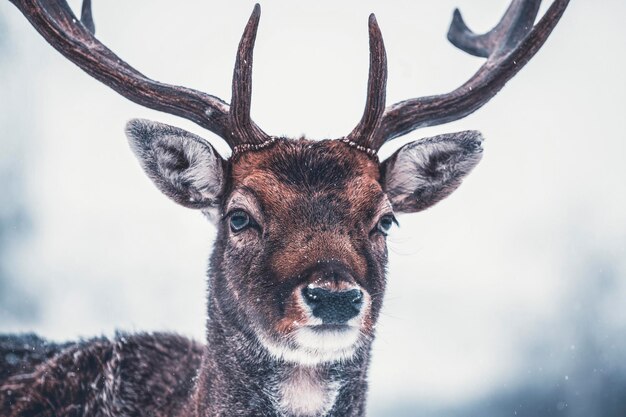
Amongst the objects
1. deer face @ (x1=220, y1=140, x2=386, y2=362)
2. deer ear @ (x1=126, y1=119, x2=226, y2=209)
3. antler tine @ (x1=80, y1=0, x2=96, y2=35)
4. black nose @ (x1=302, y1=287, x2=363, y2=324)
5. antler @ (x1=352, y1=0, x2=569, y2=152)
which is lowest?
black nose @ (x1=302, y1=287, x2=363, y2=324)

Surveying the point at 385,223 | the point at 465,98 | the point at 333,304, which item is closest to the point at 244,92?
the point at 385,223

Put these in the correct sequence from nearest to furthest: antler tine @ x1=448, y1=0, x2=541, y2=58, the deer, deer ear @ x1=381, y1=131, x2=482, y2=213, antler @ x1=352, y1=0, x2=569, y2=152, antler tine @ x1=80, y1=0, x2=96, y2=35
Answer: the deer
deer ear @ x1=381, y1=131, x2=482, y2=213
antler @ x1=352, y1=0, x2=569, y2=152
antler tine @ x1=448, y1=0, x2=541, y2=58
antler tine @ x1=80, y1=0, x2=96, y2=35

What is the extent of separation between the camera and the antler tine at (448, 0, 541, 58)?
7.81 metres

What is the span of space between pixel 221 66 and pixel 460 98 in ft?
115

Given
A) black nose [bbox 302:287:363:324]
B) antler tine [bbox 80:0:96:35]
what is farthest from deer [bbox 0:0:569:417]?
antler tine [bbox 80:0:96:35]

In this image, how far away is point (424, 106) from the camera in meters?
6.87

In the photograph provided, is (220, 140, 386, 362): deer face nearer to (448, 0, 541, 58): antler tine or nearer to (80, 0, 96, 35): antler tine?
(448, 0, 541, 58): antler tine

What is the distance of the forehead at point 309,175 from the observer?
5848 millimetres

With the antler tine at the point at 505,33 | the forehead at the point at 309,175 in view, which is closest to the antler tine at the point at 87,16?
the forehead at the point at 309,175

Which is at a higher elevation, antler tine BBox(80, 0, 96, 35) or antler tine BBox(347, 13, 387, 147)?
antler tine BBox(80, 0, 96, 35)

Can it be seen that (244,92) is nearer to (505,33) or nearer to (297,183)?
(297,183)

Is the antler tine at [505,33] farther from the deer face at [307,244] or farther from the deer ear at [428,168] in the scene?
the deer face at [307,244]

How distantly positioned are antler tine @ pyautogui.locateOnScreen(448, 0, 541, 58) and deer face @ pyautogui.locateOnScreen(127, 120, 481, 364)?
1576 millimetres

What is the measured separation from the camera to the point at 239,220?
6.03 m
